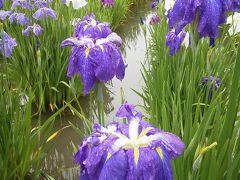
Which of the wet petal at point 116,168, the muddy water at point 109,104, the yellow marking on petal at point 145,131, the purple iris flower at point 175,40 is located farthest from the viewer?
the muddy water at point 109,104

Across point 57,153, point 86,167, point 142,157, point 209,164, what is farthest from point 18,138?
point 142,157

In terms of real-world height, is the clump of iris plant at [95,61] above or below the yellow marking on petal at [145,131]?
above

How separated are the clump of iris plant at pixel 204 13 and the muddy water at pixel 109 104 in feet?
1.57

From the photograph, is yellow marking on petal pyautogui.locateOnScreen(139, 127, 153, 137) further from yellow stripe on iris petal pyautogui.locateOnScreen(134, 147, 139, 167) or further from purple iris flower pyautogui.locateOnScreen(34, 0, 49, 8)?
purple iris flower pyautogui.locateOnScreen(34, 0, 49, 8)

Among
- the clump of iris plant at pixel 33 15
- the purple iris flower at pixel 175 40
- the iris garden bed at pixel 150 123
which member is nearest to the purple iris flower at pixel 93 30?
the iris garden bed at pixel 150 123

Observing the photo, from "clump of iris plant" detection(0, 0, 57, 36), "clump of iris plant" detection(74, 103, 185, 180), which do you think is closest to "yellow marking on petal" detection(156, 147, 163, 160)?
"clump of iris plant" detection(74, 103, 185, 180)

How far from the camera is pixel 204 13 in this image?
1422 millimetres

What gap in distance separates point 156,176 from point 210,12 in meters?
0.82

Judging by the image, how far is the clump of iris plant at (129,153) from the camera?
0.84 meters

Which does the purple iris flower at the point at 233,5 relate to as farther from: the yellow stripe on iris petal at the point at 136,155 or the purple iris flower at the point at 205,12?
the yellow stripe on iris petal at the point at 136,155

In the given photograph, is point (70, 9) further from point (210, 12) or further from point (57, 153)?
point (210, 12)

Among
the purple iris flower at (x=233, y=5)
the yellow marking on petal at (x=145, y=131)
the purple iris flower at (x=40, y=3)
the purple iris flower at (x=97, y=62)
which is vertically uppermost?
the purple iris flower at (x=40, y=3)

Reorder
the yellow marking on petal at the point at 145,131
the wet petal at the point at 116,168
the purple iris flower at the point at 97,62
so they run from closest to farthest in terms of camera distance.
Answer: the wet petal at the point at 116,168 < the yellow marking on petal at the point at 145,131 < the purple iris flower at the point at 97,62

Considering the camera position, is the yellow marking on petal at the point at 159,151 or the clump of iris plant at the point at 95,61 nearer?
the yellow marking on petal at the point at 159,151
